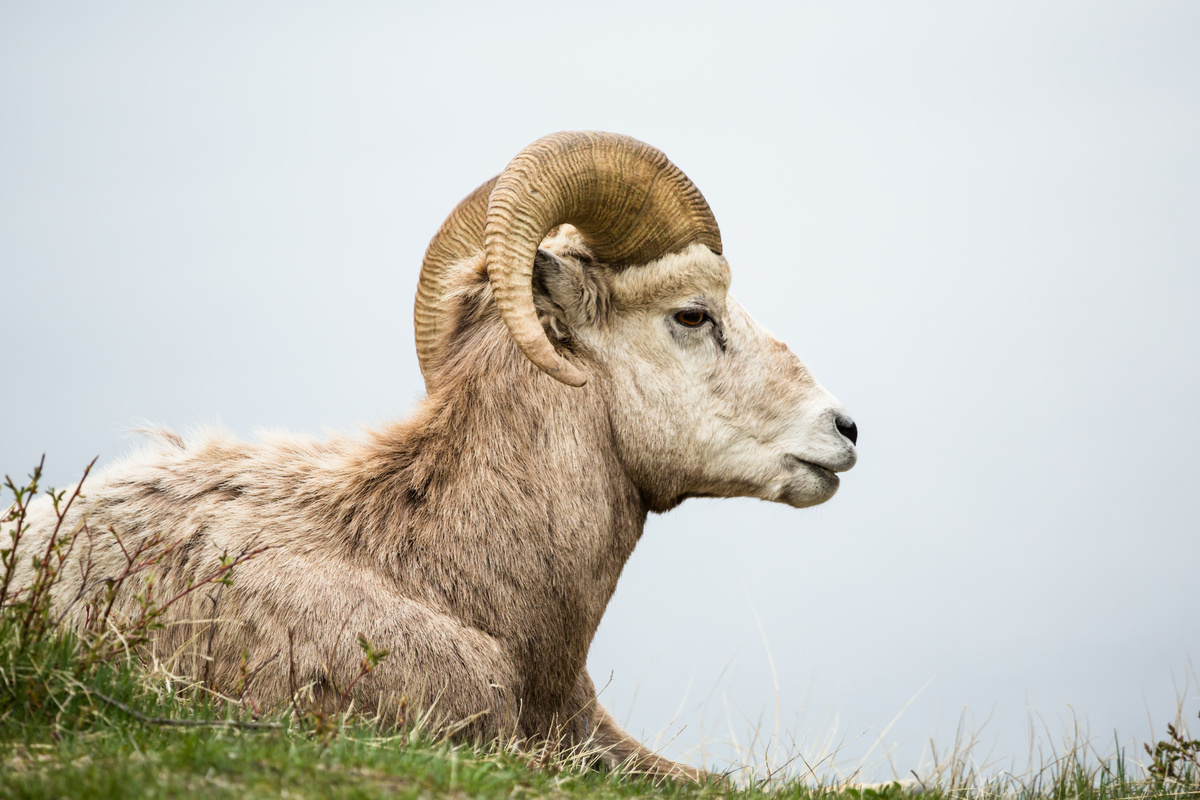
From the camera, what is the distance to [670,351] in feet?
17.0

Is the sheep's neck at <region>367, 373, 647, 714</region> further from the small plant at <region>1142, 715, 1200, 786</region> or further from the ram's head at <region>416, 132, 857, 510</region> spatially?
the small plant at <region>1142, 715, 1200, 786</region>

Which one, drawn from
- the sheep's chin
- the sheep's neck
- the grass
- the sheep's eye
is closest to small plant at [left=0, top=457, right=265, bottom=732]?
the grass

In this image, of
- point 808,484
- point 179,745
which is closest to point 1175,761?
point 808,484

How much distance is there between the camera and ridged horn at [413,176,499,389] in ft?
18.6

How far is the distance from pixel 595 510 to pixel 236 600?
5.56 ft

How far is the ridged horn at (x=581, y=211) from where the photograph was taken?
4469 mm

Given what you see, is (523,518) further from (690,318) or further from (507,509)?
(690,318)

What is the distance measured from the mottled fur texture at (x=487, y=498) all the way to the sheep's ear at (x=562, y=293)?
0.04ft

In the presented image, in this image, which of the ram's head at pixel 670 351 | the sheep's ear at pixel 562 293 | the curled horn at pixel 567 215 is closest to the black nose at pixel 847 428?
the ram's head at pixel 670 351

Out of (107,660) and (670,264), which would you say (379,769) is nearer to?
(107,660)

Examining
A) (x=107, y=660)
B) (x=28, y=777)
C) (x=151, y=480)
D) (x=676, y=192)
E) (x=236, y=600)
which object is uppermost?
(x=676, y=192)

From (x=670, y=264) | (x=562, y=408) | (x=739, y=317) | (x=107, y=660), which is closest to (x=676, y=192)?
(x=670, y=264)

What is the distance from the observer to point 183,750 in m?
3.10

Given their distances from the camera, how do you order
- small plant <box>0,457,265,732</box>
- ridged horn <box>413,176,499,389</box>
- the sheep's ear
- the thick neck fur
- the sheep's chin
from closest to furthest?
small plant <box>0,457,265,732</box>, the thick neck fur, the sheep's ear, the sheep's chin, ridged horn <box>413,176,499,389</box>
